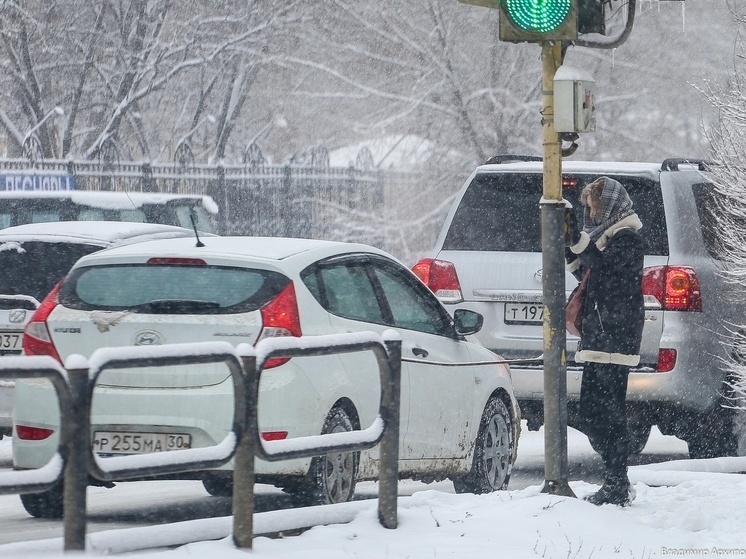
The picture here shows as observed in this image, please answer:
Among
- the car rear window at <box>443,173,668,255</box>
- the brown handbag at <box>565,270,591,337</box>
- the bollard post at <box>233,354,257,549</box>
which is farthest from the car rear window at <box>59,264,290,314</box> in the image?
the car rear window at <box>443,173,668,255</box>

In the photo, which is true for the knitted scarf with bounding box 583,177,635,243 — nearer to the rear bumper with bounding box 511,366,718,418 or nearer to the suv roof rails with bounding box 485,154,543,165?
the rear bumper with bounding box 511,366,718,418

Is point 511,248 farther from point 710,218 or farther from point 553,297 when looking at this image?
point 553,297

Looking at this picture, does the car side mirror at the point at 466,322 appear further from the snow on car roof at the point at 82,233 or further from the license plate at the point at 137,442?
the snow on car roof at the point at 82,233

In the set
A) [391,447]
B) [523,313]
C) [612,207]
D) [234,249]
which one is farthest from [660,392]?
[391,447]

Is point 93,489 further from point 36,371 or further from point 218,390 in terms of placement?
point 36,371

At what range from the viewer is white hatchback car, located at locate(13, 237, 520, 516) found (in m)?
7.11

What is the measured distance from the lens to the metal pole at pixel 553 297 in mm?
7559

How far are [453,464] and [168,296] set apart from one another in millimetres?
2257

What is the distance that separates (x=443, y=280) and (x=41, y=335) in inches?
131

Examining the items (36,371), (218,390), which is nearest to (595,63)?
(218,390)

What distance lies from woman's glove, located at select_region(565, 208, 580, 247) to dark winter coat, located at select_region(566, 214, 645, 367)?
1.2 inches

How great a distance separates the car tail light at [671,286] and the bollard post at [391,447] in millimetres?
3334

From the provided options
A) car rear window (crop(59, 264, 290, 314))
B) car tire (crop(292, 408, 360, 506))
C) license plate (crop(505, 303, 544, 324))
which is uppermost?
car rear window (crop(59, 264, 290, 314))

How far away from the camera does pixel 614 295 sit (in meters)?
7.85
